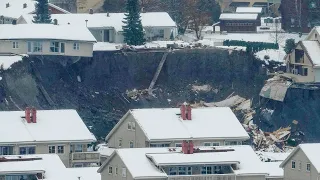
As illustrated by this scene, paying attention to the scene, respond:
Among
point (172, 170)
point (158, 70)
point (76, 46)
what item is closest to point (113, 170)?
point (172, 170)

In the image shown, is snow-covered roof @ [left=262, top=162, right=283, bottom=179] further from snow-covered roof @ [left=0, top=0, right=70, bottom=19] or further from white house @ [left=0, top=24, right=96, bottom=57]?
snow-covered roof @ [left=0, top=0, right=70, bottom=19]

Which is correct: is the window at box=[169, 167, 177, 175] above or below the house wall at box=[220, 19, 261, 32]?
below

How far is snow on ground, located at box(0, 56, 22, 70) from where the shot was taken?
127 metres

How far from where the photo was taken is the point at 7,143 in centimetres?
10575

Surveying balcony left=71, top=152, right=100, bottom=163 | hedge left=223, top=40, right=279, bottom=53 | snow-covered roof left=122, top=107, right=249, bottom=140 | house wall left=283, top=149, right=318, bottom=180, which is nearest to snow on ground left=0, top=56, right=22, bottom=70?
hedge left=223, top=40, right=279, bottom=53

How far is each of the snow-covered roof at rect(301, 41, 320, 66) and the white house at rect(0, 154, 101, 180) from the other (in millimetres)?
33899

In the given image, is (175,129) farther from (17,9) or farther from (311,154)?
(17,9)

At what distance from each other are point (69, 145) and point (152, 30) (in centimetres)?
3189

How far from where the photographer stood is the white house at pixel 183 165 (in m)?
96.5

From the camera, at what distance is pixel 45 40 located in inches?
5084

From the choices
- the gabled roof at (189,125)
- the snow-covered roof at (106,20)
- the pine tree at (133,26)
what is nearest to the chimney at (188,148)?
the gabled roof at (189,125)

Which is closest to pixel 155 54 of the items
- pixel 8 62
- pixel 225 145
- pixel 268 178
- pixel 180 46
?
pixel 180 46

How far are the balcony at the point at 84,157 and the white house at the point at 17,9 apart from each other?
110ft

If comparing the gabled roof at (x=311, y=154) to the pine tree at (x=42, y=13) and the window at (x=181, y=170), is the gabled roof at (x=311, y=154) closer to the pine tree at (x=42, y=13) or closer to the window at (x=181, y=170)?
the window at (x=181, y=170)
